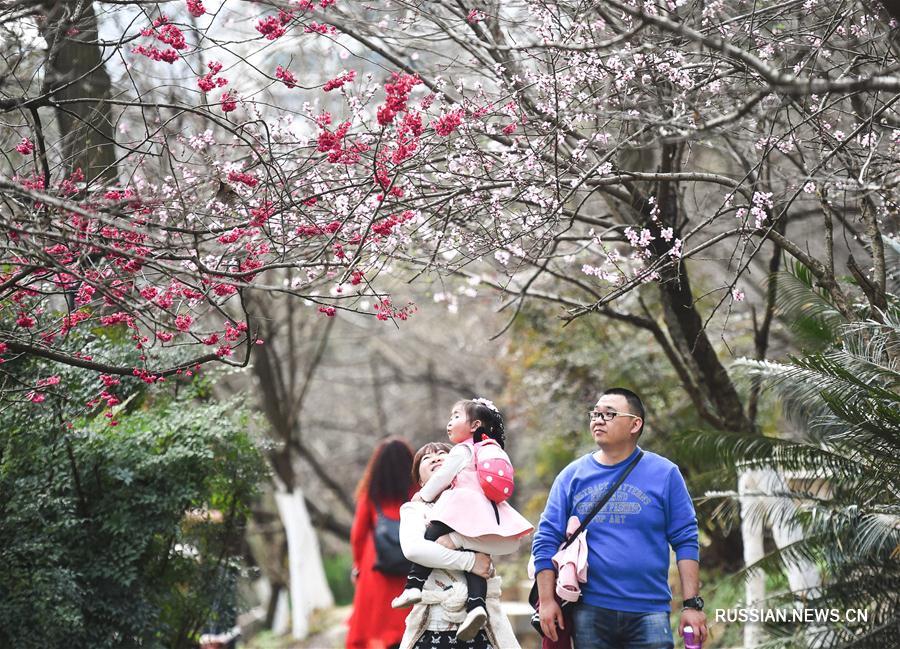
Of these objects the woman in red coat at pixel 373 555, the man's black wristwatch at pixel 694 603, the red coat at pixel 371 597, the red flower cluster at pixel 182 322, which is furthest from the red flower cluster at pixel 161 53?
the man's black wristwatch at pixel 694 603

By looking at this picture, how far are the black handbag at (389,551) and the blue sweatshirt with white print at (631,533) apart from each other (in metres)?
2.18

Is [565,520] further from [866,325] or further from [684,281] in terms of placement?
[684,281]

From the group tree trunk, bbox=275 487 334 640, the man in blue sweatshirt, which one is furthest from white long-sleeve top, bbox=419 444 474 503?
tree trunk, bbox=275 487 334 640

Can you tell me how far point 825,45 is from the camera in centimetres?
631

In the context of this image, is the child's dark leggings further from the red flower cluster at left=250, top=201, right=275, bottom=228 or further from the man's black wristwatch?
the red flower cluster at left=250, top=201, right=275, bottom=228

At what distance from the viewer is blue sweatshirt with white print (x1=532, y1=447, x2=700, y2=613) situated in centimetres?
453

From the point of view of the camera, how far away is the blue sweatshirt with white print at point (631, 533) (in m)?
4.53

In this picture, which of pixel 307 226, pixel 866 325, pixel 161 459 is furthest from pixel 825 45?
pixel 161 459

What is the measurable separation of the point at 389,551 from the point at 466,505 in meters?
2.01

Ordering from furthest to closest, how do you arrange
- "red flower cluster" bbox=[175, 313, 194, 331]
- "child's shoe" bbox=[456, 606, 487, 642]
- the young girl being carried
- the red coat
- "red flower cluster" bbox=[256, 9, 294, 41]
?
the red coat
"red flower cluster" bbox=[256, 9, 294, 41]
"red flower cluster" bbox=[175, 313, 194, 331]
the young girl being carried
"child's shoe" bbox=[456, 606, 487, 642]

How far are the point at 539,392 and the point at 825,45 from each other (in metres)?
7.80

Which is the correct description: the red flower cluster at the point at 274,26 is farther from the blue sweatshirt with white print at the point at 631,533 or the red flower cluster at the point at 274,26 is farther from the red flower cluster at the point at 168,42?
the blue sweatshirt with white print at the point at 631,533

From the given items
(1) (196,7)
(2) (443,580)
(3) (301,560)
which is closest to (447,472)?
(2) (443,580)

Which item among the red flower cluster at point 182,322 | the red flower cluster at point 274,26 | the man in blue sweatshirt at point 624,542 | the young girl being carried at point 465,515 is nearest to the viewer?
the man in blue sweatshirt at point 624,542
